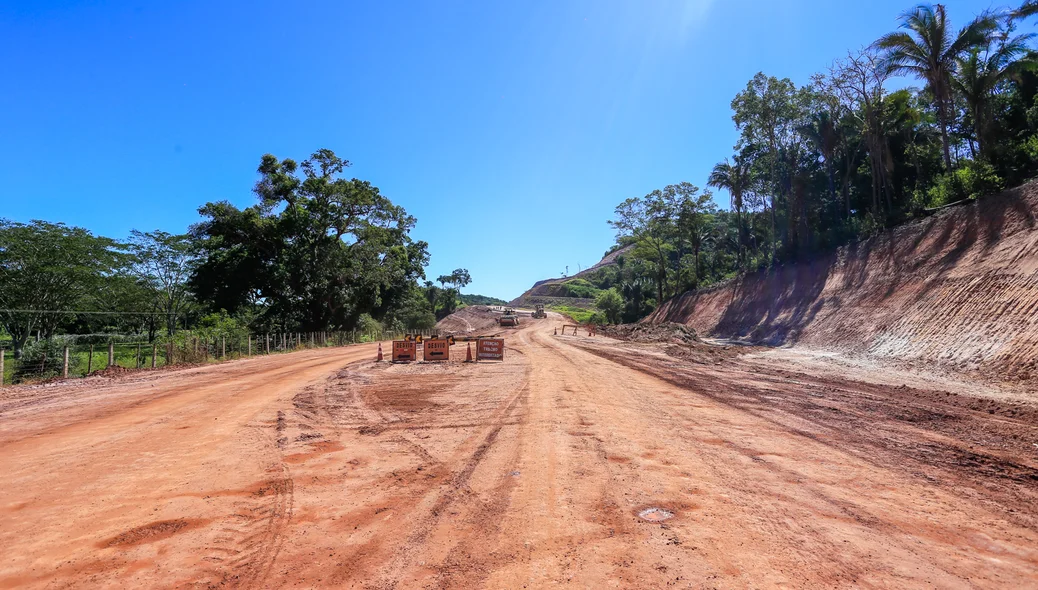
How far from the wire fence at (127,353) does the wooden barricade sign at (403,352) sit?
32.0 feet

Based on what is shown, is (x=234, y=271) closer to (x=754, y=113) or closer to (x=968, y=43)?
(x=754, y=113)

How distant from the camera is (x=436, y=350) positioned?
19953 millimetres

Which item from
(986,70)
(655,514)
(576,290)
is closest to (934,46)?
(986,70)

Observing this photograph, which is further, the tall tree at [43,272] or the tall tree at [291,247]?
the tall tree at [291,247]

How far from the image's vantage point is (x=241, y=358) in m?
24.8

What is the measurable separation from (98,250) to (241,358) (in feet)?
55.0

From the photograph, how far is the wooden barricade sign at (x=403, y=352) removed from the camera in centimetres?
2006

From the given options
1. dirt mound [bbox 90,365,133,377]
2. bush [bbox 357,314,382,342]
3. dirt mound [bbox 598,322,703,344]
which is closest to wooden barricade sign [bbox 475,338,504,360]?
dirt mound [bbox 598,322,703,344]

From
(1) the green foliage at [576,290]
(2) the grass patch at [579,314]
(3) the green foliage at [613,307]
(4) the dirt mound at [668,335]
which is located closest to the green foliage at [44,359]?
(4) the dirt mound at [668,335]

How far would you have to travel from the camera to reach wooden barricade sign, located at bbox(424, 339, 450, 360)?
19.9m

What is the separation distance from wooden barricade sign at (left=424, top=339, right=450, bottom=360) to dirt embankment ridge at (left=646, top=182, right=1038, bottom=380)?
1636 centimetres

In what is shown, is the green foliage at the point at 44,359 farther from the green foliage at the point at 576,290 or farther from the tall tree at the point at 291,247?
the green foliage at the point at 576,290

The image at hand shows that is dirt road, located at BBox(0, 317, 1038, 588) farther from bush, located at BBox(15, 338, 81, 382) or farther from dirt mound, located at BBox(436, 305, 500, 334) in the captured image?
dirt mound, located at BBox(436, 305, 500, 334)

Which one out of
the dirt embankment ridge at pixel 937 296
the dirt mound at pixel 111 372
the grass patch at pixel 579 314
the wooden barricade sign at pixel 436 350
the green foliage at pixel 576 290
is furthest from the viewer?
Result: the green foliage at pixel 576 290
